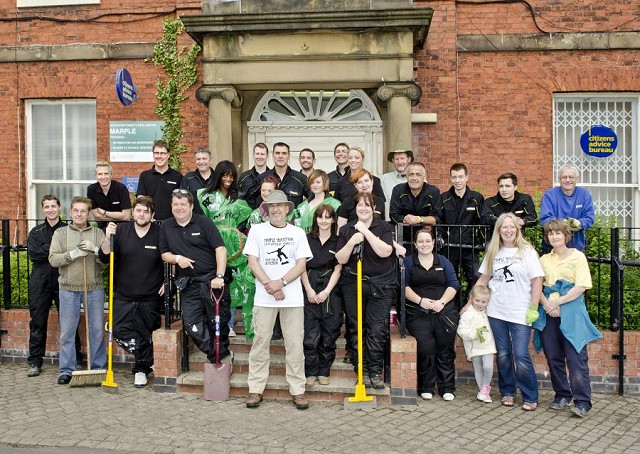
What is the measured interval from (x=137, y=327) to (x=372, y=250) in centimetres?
264

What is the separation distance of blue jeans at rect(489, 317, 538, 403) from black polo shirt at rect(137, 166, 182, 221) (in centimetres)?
411

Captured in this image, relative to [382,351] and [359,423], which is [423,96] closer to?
[382,351]

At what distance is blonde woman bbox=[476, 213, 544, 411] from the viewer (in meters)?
5.96

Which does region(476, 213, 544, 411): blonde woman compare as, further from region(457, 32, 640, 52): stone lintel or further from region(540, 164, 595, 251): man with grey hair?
region(457, 32, 640, 52): stone lintel

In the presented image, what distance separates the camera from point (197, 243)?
247 inches

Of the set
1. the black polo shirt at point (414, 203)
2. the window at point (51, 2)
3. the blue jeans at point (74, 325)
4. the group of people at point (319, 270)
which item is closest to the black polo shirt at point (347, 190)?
the group of people at point (319, 270)

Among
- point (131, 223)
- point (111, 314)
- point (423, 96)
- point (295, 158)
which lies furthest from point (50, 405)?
point (423, 96)

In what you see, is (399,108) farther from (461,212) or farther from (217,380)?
(217,380)

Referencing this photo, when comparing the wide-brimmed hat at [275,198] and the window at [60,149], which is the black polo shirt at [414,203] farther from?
the window at [60,149]

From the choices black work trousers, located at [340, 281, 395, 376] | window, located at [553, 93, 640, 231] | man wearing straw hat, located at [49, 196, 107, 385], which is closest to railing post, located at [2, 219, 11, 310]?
man wearing straw hat, located at [49, 196, 107, 385]

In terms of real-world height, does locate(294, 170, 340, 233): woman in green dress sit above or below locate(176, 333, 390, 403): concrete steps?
above

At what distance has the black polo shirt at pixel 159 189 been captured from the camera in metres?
7.76

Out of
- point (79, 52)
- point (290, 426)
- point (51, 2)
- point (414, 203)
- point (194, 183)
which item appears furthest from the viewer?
point (51, 2)

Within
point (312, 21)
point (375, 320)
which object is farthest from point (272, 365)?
point (312, 21)
